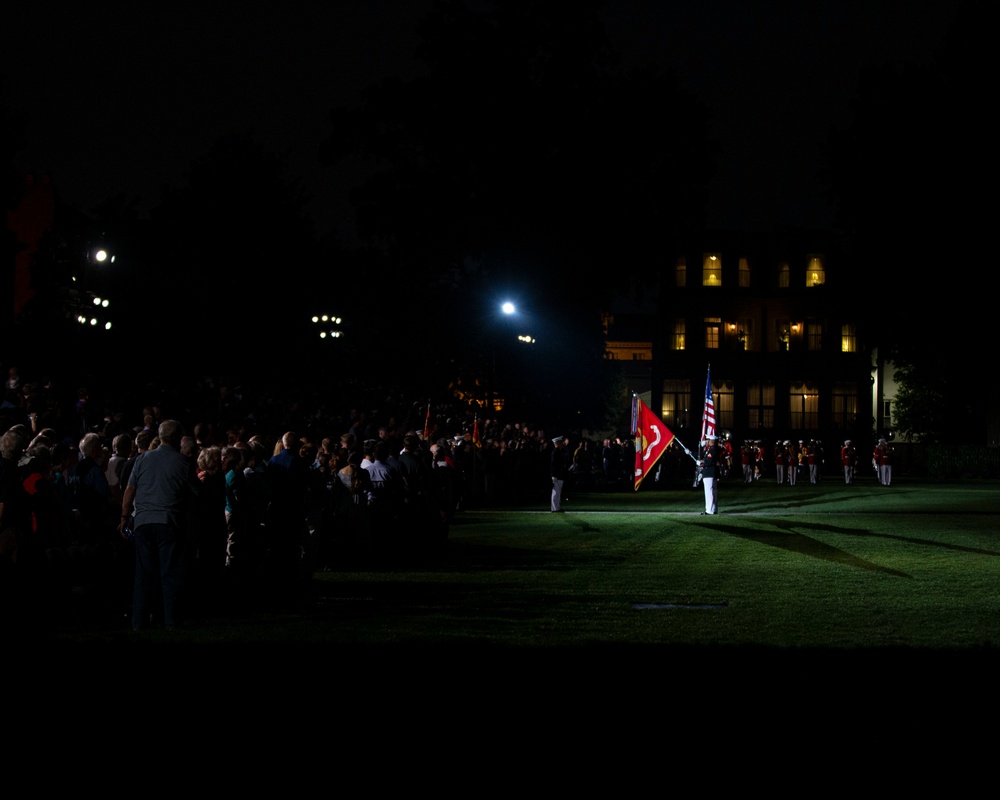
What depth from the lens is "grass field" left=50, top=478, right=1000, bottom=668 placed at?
11039mm

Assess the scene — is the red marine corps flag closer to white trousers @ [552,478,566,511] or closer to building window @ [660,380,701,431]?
white trousers @ [552,478,566,511]

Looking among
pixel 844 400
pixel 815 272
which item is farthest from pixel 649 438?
pixel 815 272

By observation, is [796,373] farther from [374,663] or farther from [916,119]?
[374,663]

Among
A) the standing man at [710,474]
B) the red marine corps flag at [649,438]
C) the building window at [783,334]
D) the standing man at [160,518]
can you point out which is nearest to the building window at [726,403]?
the building window at [783,334]

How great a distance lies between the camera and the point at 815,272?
80125 mm

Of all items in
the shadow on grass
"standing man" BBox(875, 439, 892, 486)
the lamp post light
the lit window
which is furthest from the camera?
the lit window

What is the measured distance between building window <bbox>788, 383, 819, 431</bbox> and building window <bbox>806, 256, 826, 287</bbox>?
6.88 m

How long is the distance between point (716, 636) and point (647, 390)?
339 feet

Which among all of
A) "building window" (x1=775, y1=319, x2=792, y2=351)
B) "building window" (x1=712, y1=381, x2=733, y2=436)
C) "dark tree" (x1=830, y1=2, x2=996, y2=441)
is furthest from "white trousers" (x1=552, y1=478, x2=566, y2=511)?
"building window" (x1=775, y1=319, x2=792, y2=351)

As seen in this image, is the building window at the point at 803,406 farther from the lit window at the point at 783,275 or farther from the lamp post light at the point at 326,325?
the lamp post light at the point at 326,325

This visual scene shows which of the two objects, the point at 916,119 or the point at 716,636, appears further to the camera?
the point at 916,119

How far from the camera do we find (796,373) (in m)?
79.4

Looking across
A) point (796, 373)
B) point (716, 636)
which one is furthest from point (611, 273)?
point (716, 636)

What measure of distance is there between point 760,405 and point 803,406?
284 centimetres
